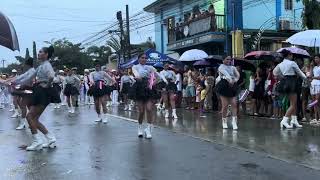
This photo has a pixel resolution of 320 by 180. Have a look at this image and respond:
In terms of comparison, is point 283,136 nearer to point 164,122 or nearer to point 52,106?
point 164,122

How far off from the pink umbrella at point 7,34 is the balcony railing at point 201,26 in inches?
930

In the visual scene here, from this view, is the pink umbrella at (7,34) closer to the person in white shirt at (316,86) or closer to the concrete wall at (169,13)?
the person in white shirt at (316,86)

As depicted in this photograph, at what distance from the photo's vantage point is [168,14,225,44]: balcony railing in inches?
1203

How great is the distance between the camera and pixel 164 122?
16344 mm

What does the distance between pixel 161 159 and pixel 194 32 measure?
23316 millimetres

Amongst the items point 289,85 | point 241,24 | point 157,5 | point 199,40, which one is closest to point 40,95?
point 289,85

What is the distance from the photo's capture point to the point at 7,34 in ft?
23.6

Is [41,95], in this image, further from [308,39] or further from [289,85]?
[308,39]

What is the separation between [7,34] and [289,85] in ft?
25.9

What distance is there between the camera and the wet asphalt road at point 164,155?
815 centimetres

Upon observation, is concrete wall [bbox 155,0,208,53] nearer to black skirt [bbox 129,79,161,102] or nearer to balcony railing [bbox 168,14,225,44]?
balcony railing [bbox 168,14,225,44]

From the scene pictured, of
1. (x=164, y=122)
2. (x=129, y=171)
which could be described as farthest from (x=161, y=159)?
(x=164, y=122)

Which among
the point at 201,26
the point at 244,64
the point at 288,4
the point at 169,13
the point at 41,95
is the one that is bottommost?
the point at 41,95

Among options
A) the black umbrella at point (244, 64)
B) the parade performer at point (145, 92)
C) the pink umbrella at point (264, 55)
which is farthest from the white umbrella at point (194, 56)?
the parade performer at point (145, 92)
